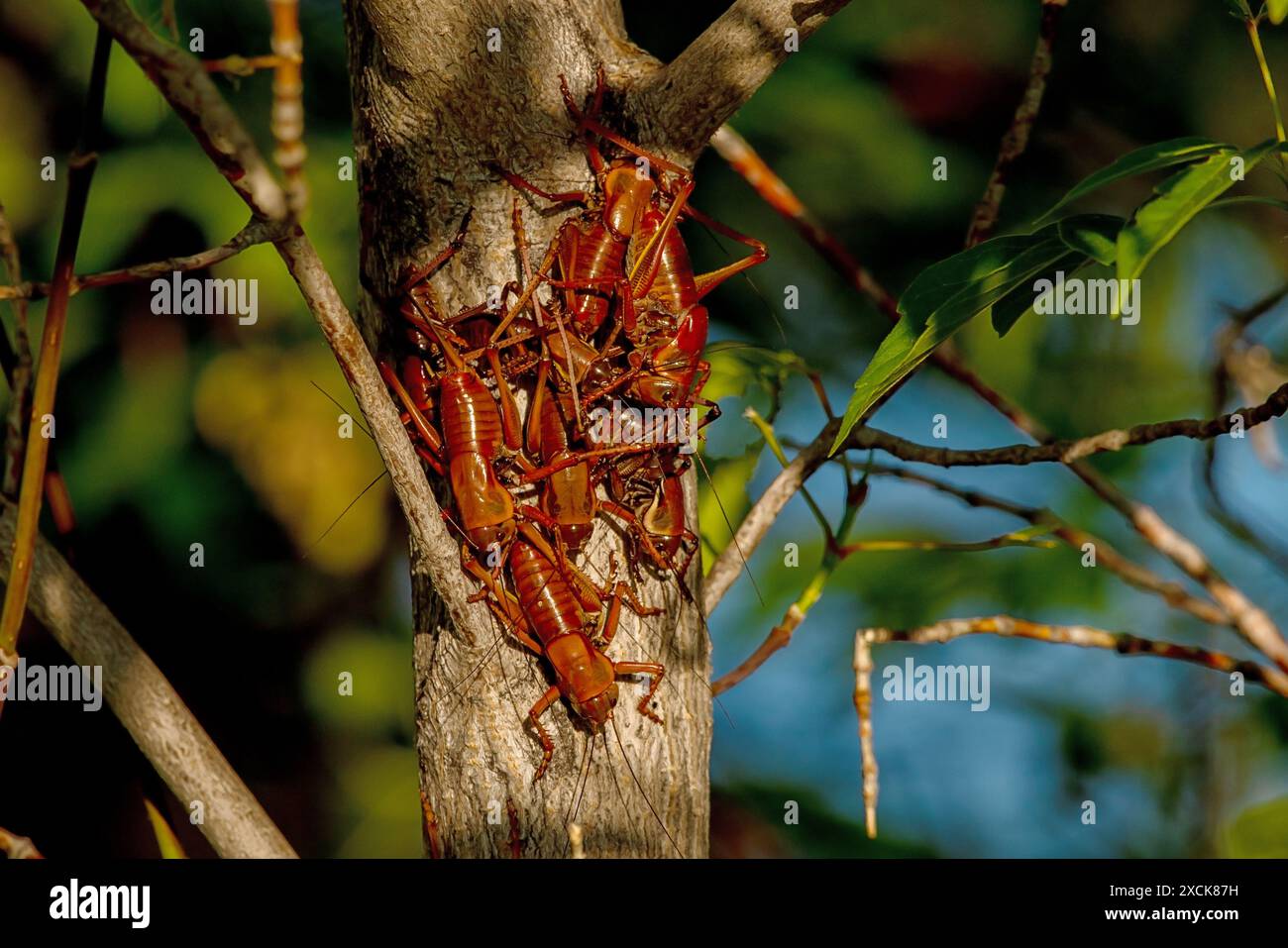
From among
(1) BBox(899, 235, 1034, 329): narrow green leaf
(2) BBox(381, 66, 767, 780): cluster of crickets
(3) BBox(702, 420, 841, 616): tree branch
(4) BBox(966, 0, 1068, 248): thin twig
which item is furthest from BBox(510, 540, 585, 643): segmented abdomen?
(4) BBox(966, 0, 1068, 248): thin twig

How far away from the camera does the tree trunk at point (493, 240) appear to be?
692 millimetres

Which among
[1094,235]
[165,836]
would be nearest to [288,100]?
[1094,235]

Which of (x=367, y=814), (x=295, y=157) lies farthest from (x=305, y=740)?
(x=295, y=157)

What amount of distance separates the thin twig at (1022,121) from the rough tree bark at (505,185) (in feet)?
0.97

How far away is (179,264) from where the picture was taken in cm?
58

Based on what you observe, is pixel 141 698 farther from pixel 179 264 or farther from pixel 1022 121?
pixel 1022 121

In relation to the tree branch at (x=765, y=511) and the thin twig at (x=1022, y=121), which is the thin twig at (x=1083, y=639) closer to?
the tree branch at (x=765, y=511)

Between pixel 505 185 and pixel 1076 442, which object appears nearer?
pixel 505 185

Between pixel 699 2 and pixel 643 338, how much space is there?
0.95 metres

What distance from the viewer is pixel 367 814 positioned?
1.43m

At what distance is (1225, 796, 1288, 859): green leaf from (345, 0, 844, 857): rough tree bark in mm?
903

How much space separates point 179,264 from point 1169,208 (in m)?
0.55

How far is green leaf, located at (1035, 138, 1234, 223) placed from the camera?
566 mm

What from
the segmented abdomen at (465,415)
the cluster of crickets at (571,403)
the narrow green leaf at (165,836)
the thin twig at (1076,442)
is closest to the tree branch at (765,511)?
the thin twig at (1076,442)
